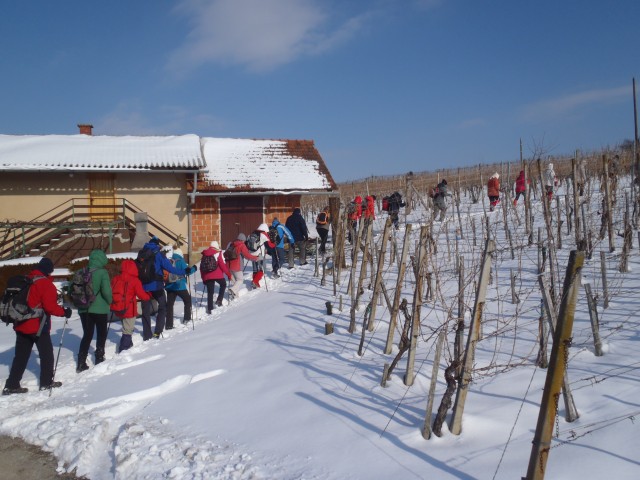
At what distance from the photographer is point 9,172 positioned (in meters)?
15.5

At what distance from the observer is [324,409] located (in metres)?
4.34

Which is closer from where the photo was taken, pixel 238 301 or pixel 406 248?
pixel 406 248

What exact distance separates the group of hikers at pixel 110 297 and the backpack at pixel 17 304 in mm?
26

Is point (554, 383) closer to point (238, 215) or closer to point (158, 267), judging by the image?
point (158, 267)

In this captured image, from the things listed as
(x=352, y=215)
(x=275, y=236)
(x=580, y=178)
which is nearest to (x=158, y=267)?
(x=275, y=236)

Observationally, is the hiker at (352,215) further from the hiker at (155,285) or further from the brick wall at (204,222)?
the brick wall at (204,222)

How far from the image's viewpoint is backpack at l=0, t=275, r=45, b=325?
5641mm

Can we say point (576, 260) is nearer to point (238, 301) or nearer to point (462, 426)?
point (462, 426)

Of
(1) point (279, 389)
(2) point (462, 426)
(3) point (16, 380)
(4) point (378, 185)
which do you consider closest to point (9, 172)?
(3) point (16, 380)

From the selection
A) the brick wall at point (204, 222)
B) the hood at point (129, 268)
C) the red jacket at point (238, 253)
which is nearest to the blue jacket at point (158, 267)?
the hood at point (129, 268)

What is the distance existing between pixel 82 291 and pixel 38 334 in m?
0.79

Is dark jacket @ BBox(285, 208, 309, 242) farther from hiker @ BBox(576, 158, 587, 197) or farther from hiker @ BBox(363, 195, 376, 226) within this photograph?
hiker @ BBox(576, 158, 587, 197)

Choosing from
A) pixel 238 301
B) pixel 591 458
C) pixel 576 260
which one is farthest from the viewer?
pixel 238 301

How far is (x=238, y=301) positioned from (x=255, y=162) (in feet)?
32.0
